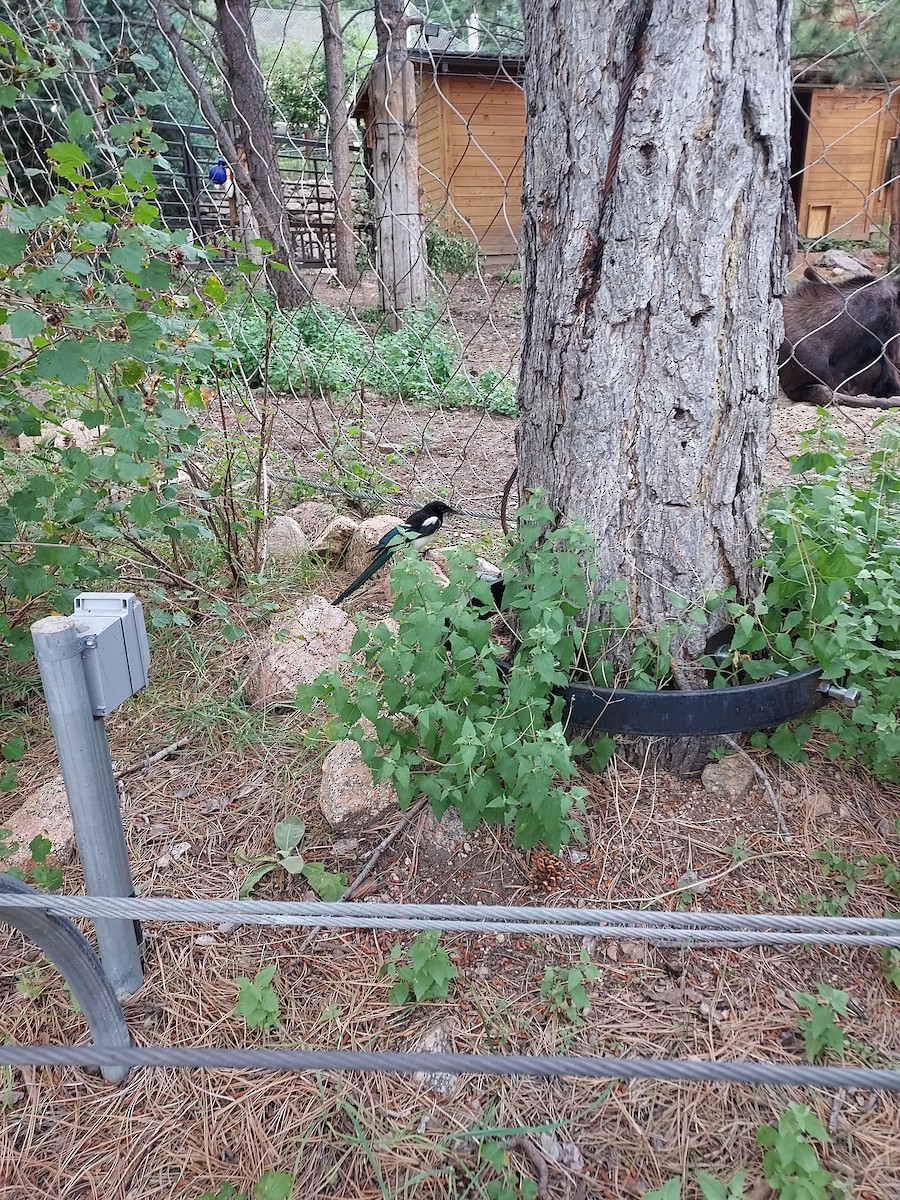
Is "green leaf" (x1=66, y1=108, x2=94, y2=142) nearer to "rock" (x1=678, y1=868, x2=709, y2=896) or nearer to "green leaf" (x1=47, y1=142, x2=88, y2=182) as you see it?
"green leaf" (x1=47, y1=142, x2=88, y2=182)

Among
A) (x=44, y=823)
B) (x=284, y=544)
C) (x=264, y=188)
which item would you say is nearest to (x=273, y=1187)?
(x=44, y=823)

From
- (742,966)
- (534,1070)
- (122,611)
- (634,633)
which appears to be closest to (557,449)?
(634,633)

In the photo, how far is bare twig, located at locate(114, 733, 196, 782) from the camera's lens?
2123mm

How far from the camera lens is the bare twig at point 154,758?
6.97 ft

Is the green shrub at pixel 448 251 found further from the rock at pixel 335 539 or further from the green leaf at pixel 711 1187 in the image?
the green leaf at pixel 711 1187

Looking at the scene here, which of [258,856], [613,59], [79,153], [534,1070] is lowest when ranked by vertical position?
[258,856]

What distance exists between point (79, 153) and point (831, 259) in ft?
42.9

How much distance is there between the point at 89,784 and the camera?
1354 millimetres

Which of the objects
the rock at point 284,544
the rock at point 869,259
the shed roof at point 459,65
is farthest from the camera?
the rock at point 869,259

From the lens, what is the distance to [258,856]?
5.98 ft

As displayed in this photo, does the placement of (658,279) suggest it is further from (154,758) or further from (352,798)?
(154,758)

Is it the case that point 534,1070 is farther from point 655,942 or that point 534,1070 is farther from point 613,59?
point 613,59

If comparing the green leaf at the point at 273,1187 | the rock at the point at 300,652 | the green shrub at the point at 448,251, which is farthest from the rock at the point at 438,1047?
the green shrub at the point at 448,251

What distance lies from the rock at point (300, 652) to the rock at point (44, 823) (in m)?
0.59
